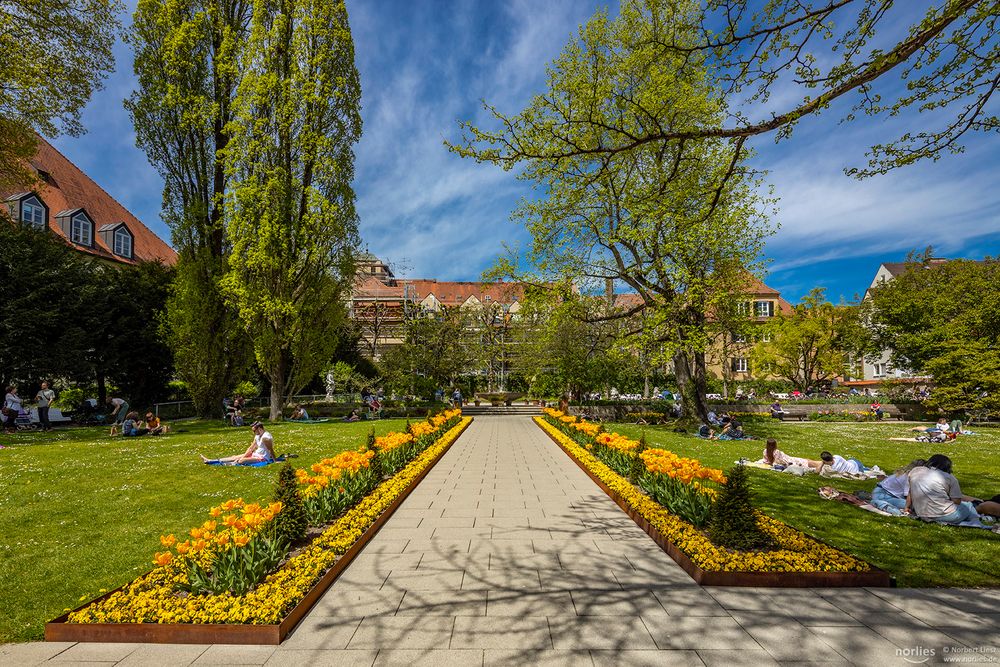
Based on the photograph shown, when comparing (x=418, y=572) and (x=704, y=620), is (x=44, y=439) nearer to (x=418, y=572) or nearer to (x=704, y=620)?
(x=418, y=572)

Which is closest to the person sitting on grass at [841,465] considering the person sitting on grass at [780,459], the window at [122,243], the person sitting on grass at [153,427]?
the person sitting on grass at [780,459]

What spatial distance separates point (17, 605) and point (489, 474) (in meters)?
7.67

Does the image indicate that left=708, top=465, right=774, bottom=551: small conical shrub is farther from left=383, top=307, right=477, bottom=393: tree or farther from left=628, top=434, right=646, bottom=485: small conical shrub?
left=383, top=307, right=477, bottom=393: tree

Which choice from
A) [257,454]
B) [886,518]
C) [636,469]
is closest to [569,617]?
[636,469]

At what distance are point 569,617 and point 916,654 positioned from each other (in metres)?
2.53

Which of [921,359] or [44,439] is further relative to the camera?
[921,359]

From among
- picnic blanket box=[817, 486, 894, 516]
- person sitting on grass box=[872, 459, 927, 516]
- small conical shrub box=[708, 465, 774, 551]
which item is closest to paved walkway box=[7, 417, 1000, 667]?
small conical shrub box=[708, 465, 774, 551]

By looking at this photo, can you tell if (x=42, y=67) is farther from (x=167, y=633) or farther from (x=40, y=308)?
(x=167, y=633)

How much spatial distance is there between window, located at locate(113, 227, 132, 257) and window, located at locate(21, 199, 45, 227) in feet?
16.0

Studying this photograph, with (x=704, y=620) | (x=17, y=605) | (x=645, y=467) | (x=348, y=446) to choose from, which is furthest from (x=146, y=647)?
(x=348, y=446)

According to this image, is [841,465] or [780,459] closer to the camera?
[841,465]

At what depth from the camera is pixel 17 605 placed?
→ 4.43 m

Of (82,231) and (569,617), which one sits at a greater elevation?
(82,231)

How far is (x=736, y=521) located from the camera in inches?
219
